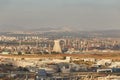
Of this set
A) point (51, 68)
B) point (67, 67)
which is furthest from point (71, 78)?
point (67, 67)

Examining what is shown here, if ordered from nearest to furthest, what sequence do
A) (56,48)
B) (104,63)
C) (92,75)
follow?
(92,75)
(104,63)
(56,48)

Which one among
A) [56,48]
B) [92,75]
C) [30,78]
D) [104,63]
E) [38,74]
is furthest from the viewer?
[56,48]

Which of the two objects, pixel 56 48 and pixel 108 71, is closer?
pixel 108 71

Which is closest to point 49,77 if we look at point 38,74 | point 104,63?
point 38,74

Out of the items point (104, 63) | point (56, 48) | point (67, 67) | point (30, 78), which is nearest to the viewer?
point (30, 78)

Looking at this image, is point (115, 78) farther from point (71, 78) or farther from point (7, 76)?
point (7, 76)

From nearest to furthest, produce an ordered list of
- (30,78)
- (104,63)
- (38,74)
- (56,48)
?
1. (30,78)
2. (38,74)
3. (104,63)
4. (56,48)

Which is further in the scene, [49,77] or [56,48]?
[56,48]

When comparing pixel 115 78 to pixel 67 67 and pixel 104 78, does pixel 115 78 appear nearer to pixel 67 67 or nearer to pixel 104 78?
pixel 104 78
